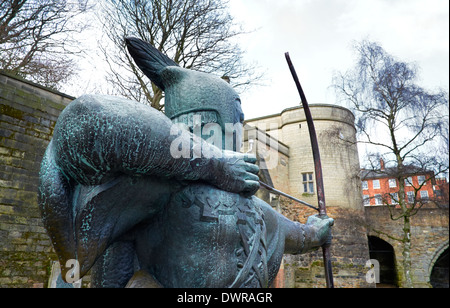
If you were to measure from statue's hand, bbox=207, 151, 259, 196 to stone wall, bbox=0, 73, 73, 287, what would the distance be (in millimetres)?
5764

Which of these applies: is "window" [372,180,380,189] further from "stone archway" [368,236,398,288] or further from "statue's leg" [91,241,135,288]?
"statue's leg" [91,241,135,288]

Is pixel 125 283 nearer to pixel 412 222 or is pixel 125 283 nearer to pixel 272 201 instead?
pixel 272 201

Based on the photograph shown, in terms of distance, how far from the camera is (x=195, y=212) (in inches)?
37.3

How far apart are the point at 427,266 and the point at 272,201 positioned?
7.61 metres

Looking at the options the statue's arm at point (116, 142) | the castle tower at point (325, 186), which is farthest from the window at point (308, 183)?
the statue's arm at point (116, 142)

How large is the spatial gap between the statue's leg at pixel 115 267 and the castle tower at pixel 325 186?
32.5 ft

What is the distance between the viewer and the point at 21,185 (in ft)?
18.3

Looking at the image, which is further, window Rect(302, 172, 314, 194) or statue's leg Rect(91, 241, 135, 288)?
window Rect(302, 172, 314, 194)

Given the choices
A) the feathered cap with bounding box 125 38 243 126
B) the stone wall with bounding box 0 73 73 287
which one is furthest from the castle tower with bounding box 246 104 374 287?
the feathered cap with bounding box 125 38 243 126

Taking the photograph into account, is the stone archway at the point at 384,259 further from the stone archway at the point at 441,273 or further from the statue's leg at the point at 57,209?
the statue's leg at the point at 57,209

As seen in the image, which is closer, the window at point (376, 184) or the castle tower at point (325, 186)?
the castle tower at point (325, 186)

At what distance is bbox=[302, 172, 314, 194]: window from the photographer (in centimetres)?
1319

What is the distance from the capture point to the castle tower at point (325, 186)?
11.9 m
